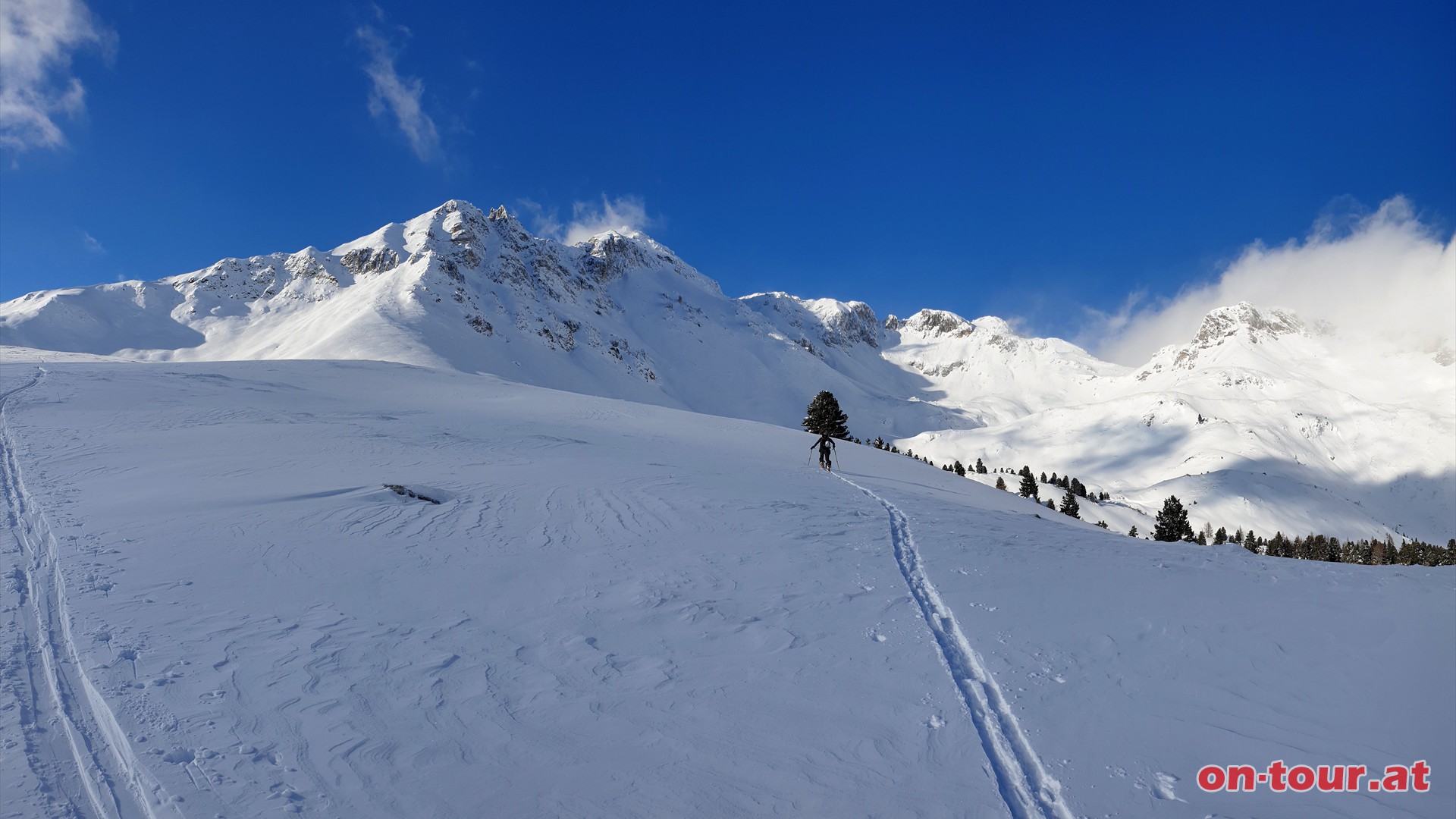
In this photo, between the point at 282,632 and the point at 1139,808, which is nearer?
the point at 1139,808

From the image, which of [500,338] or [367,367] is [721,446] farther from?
[500,338]

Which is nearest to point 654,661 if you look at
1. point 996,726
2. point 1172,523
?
point 996,726

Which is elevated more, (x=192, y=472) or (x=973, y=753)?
(x=973, y=753)

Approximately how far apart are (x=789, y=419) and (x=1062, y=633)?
17808 centimetres

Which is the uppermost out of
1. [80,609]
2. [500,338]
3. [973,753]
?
[500,338]

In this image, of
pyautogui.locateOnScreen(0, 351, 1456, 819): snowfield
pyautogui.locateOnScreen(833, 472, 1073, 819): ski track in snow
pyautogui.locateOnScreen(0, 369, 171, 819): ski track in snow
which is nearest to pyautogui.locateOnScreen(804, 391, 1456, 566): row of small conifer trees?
pyautogui.locateOnScreen(0, 351, 1456, 819): snowfield

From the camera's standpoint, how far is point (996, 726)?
6.54 m

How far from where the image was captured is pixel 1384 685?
25.4 ft

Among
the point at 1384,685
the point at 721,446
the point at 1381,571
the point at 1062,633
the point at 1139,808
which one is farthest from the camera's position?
the point at 721,446

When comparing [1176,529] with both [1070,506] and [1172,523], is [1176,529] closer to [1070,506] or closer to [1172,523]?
[1172,523]

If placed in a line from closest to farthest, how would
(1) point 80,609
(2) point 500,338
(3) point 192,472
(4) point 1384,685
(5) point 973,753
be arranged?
(5) point 973,753, (4) point 1384,685, (1) point 80,609, (3) point 192,472, (2) point 500,338

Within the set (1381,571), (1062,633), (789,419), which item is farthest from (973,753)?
(789,419)

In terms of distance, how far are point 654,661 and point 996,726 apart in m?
3.91

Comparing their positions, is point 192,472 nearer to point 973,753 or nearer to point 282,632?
point 282,632
